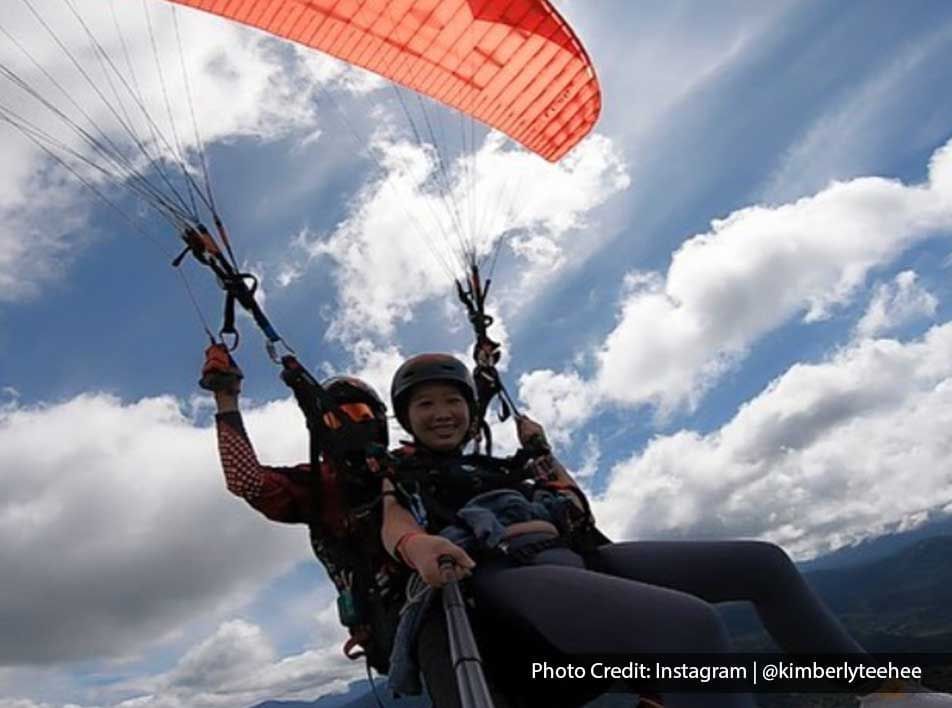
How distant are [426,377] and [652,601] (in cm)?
185

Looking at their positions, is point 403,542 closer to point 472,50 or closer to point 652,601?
point 652,601

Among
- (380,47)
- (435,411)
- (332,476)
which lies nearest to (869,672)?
(435,411)

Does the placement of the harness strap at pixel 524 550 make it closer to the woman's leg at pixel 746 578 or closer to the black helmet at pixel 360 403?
the woman's leg at pixel 746 578

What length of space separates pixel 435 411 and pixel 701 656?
6.37ft

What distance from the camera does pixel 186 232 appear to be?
516 centimetres

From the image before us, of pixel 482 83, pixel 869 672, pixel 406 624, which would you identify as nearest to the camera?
pixel 869 672

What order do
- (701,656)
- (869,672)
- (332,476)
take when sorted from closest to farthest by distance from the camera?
(701,656) < (869,672) < (332,476)

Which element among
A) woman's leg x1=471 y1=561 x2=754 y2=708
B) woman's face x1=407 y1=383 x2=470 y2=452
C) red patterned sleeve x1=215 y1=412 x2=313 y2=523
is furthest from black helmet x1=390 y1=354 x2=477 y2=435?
woman's leg x1=471 y1=561 x2=754 y2=708

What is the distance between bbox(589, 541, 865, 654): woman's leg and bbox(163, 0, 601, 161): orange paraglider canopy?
5433 millimetres

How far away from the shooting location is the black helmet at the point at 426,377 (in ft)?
14.1

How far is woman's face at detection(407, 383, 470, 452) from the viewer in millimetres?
4191

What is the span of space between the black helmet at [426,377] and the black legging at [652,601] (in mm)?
1165

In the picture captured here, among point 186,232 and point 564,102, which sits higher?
point 564,102

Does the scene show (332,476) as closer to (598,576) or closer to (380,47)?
(598,576)
